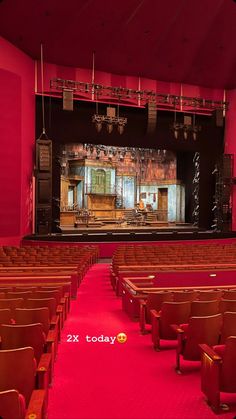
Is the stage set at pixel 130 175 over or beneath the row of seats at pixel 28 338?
over

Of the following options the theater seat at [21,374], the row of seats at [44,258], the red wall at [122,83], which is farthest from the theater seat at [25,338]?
the red wall at [122,83]

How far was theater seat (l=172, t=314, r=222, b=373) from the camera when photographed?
3.17m

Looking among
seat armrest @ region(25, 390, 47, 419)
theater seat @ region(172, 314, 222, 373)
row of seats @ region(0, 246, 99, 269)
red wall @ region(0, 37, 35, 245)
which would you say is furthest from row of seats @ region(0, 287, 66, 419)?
red wall @ region(0, 37, 35, 245)

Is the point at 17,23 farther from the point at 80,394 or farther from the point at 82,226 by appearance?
the point at 80,394

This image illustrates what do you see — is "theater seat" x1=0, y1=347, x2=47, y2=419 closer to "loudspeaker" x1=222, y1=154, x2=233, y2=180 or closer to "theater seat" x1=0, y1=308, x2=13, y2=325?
"theater seat" x1=0, y1=308, x2=13, y2=325

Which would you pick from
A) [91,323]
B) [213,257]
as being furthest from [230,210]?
[91,323]

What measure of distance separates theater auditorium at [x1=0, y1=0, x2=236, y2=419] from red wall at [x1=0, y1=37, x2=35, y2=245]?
0.16ft

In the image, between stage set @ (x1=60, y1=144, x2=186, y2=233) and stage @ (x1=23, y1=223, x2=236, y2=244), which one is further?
stage set @ (x1=60, y1=144, x2=186, y2=233)

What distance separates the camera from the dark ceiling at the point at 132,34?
1193 centimetres

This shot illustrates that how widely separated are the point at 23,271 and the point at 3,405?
17.4ft

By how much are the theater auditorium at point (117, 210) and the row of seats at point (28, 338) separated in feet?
0.04

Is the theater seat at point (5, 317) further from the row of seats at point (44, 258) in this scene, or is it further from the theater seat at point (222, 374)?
the row of seats at point (44, 258)

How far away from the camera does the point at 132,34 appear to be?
1329 centimetres

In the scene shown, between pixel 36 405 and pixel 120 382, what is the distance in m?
1.04
